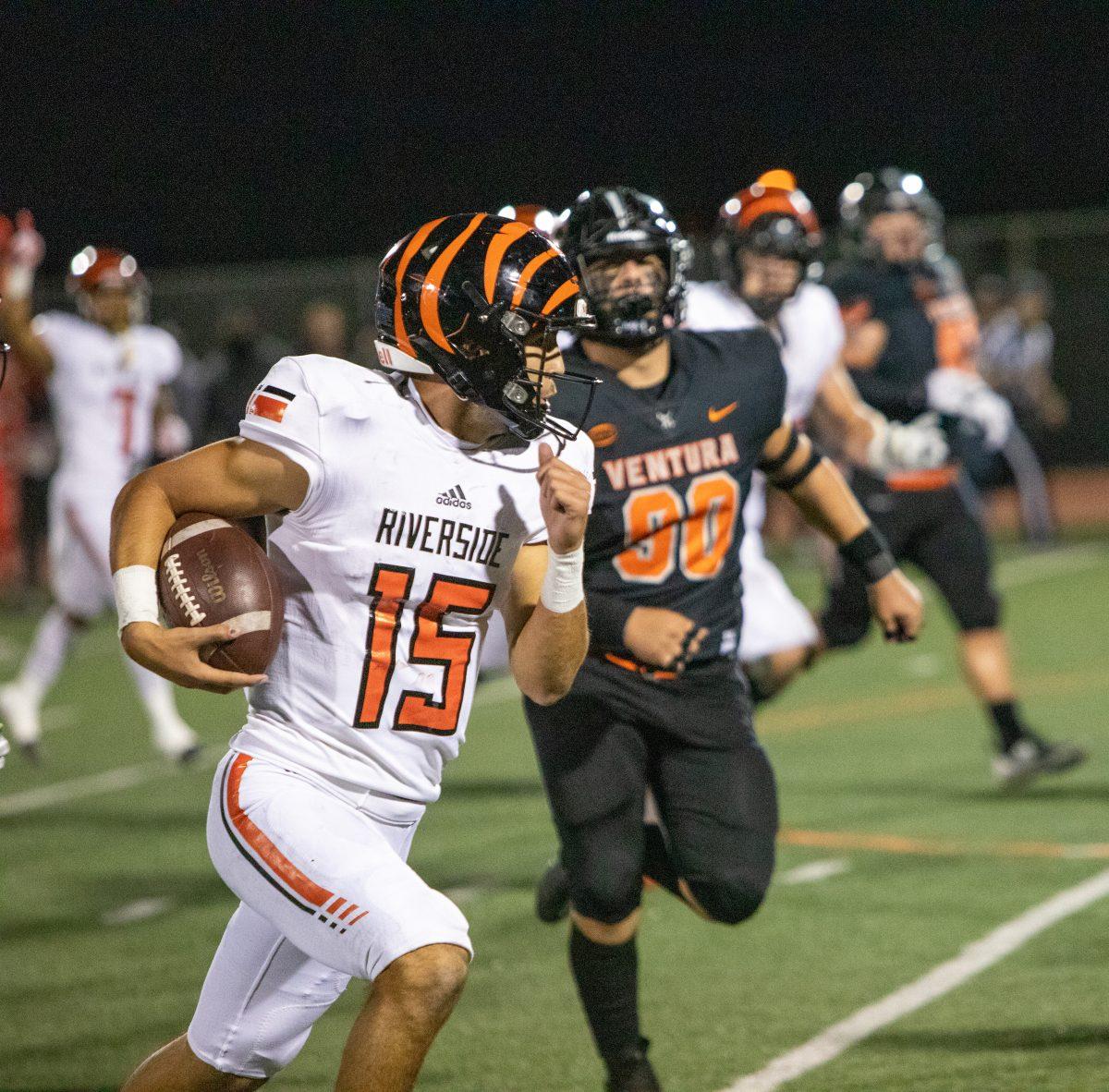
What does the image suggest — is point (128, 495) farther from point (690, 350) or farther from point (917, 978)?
point (917, 978)

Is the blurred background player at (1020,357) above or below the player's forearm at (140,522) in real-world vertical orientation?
below

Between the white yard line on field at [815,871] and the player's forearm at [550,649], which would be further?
the white yard line on field at [815,871]

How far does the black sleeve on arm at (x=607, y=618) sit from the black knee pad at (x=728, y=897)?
56cm

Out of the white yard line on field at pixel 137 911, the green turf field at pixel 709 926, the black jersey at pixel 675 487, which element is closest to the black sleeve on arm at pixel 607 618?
the black jersey at pixel 675 487

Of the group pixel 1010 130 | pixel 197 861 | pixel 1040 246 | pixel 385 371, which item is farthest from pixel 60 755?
pixel 1010 130

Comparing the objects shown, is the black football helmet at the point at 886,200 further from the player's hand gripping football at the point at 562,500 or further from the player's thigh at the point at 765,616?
the player's hand gripping football at the point at 562,500

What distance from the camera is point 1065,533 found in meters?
17.5

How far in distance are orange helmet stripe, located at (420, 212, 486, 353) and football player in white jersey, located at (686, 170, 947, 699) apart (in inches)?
79.3

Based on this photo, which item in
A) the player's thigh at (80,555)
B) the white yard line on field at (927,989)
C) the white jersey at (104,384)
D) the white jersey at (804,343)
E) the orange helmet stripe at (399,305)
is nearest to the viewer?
the orange helmet stripe at (399,305)

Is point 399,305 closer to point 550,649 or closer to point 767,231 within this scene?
point 550,649

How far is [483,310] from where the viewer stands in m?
3.33

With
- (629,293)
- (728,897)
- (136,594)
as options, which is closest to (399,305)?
(136,594)

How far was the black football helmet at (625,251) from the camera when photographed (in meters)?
4.23

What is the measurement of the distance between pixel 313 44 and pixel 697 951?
1939 cm
